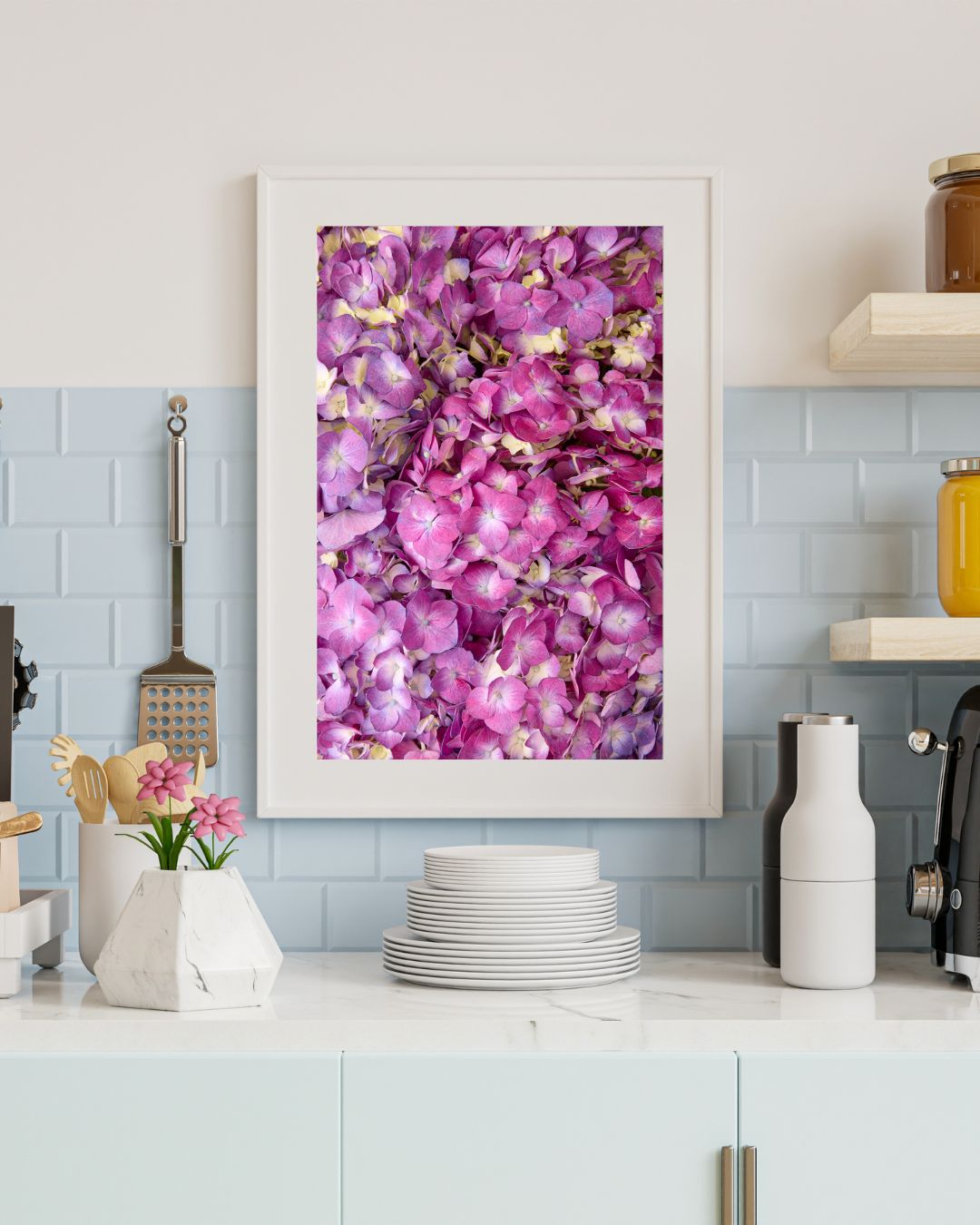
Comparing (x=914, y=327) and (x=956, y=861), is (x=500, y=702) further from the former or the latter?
(x=914, y=327)

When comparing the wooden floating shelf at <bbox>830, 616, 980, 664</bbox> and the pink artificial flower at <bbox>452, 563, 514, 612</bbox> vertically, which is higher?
the pink artificial flower at <bbox>452, 563, 514, 612</bbox>

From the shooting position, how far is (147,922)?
1.40 metres

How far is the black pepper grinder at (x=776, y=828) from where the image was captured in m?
1.60

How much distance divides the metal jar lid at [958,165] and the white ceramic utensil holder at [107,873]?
1310mm

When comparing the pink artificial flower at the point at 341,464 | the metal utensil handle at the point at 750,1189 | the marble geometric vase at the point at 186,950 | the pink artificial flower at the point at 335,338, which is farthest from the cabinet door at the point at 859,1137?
the pink artificial flower at the point at 335,338

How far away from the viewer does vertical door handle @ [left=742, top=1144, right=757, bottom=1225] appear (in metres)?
1.31

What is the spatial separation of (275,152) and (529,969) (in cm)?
116

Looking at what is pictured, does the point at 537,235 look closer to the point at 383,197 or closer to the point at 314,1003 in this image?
the point at 383,197

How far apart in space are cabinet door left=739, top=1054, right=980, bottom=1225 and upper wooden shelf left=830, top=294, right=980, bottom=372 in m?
0.86

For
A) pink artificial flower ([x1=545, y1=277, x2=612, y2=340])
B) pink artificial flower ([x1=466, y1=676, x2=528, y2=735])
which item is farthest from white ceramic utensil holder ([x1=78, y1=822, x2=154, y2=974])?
pink artificial flower ([x1=545, y1=277, x2=612, y2=340])

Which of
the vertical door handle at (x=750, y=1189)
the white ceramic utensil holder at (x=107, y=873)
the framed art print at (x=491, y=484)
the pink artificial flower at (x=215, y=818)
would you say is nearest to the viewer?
the vertical door handle at (x=750, y=1189)

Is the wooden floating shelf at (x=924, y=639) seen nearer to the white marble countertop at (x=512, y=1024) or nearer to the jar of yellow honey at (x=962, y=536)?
the jar of yellow honey at (x=962, y=536)

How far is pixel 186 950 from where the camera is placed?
1.38 m

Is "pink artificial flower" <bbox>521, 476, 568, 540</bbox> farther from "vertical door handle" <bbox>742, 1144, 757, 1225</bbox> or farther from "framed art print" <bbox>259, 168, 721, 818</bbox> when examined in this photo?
"vertical door handle" <bbox>742, 1144, 757, 1225</bbox>
